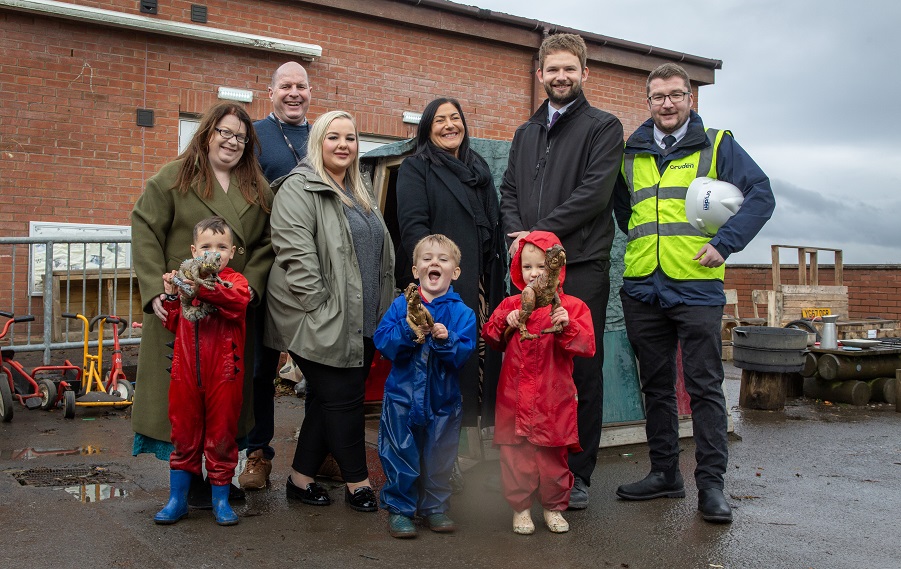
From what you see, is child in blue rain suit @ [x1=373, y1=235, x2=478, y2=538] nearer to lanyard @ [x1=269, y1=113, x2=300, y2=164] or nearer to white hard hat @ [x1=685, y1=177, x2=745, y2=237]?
white hard hat @ [x1=685, y1=177, x2=745, y2=237]

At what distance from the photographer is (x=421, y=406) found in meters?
3.99

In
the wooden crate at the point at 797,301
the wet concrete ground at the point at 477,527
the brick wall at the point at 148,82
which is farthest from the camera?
the wooden crate at the point at 797,301

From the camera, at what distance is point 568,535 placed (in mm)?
4016

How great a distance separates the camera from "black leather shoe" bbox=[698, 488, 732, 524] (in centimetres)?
424

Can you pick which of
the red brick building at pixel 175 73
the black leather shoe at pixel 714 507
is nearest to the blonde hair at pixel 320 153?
the black leather shoe at pixel 714 507

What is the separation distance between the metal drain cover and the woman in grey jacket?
126 centimetres

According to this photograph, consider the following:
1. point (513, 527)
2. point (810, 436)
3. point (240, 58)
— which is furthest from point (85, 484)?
point (240, 58)

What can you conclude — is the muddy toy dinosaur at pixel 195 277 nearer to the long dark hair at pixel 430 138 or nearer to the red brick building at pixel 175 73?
the long dark hair at pixel 430 138

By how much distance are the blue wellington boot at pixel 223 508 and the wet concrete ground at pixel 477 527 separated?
0.05m

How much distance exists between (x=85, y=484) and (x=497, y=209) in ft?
9.49

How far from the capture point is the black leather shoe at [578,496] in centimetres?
446

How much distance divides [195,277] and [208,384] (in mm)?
547

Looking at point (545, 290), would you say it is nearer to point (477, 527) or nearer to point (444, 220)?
point (444, 220)

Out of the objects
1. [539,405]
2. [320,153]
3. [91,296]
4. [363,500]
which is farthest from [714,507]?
[91,296]
